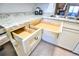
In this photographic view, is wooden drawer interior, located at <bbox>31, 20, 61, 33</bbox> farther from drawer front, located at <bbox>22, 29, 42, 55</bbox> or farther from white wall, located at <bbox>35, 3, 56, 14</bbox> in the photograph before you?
white wall, located at <bbox>35, 3, 56, 14</bbox>

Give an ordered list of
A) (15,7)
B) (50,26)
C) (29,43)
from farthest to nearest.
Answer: (15,7) < (50,26) < (29,43)

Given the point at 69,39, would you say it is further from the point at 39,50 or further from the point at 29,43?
the point at 29,43

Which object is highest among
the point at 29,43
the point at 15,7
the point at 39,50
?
the point at 15,7

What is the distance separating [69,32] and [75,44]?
0.24 meters

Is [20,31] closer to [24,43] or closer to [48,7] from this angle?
[24,43]

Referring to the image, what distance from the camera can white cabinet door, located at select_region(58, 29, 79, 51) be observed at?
133cm

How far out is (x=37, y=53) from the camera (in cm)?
103

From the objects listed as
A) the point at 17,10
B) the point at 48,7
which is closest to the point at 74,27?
the point at 48,7

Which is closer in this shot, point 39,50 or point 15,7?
point 39,50

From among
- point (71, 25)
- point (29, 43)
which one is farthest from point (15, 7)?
point (71, 25)

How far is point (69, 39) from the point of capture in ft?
4.56

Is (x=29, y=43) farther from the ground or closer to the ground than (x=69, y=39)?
farther from the ground

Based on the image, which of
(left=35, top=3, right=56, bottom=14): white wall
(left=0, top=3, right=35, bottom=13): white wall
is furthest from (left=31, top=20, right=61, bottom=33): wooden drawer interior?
(left=0, top=3, right=35, bottom=13): white wall

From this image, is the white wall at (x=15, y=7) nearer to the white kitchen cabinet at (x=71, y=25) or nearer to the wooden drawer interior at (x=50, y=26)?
the wooden drawer interior at (x=50, y=26)
